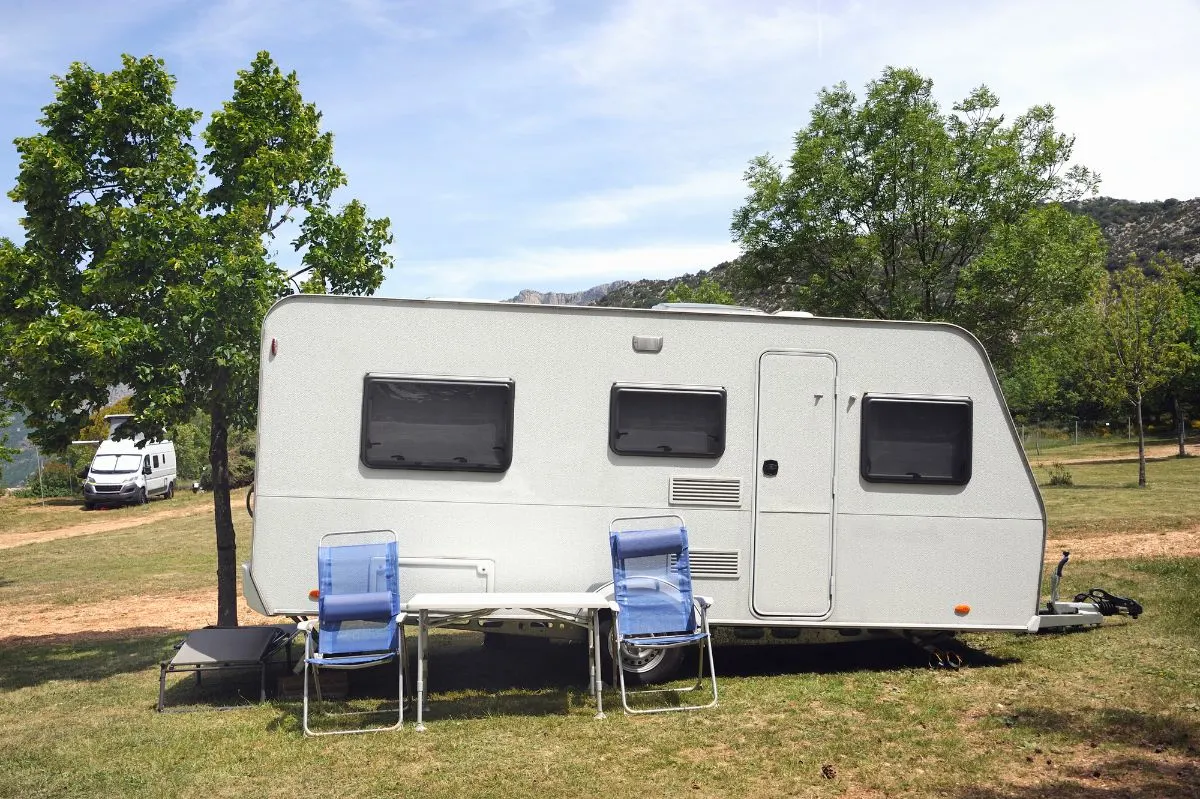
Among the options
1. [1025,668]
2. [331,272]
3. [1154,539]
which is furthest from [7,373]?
[1154,539]

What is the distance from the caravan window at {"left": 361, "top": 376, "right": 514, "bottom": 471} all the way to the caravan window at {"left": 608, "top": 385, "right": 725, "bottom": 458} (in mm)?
829

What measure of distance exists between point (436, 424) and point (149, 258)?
3.71 metres

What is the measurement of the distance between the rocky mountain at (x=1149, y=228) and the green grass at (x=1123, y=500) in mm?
44066

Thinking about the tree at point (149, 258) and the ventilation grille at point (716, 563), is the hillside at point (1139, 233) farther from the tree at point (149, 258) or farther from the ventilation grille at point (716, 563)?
the ventilation grille at point (716, 563)

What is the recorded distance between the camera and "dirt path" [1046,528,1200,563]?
14028mm

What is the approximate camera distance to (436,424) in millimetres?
7867

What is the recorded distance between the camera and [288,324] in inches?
311

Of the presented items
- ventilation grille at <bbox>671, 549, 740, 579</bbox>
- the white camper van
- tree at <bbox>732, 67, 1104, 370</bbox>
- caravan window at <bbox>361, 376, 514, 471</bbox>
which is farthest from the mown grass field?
the white camper van

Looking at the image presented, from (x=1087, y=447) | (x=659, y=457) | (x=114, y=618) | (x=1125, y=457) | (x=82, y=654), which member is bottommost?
(x=114, y=618)

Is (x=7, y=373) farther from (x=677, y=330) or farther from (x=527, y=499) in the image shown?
(x=677, y=330)

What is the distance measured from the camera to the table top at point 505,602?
282 inches

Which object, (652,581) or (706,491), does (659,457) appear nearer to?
(706,491)

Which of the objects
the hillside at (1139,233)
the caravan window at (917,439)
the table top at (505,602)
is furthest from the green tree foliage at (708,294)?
the hillside at (1139,233)

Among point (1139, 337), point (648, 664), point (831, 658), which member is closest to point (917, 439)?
point (831, 658)
